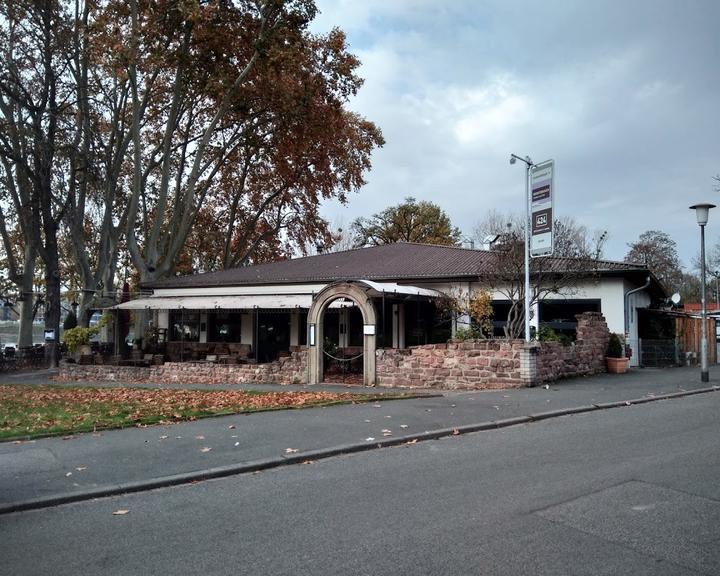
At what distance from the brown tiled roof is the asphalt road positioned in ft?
44.9

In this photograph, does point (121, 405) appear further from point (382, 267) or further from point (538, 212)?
point (382, 267)

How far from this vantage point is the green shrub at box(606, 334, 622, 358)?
20.7 m

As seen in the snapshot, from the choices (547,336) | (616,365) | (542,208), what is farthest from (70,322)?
(616,365)

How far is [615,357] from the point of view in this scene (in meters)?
20.7

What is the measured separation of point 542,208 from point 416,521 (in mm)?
12872

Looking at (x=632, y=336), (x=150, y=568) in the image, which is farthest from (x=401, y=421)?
(x=632, y=336)

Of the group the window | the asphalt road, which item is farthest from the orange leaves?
the window

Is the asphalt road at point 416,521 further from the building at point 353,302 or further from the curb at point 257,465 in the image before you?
the building at point 353,302

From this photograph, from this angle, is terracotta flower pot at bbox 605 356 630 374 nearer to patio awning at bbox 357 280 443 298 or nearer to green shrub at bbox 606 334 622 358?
green shrub at bbox 606 334 622 358

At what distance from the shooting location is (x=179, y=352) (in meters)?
27.0

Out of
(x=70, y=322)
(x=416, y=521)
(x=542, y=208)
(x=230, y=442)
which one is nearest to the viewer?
(x=416, y=521)

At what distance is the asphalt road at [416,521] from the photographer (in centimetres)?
446

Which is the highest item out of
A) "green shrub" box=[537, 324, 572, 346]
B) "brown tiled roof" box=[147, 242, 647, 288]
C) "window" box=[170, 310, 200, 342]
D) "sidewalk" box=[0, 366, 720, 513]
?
"brown tiled roof" box=[147, 242, 647, 288]

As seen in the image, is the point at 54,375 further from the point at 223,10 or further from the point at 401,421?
the point at 401,421
